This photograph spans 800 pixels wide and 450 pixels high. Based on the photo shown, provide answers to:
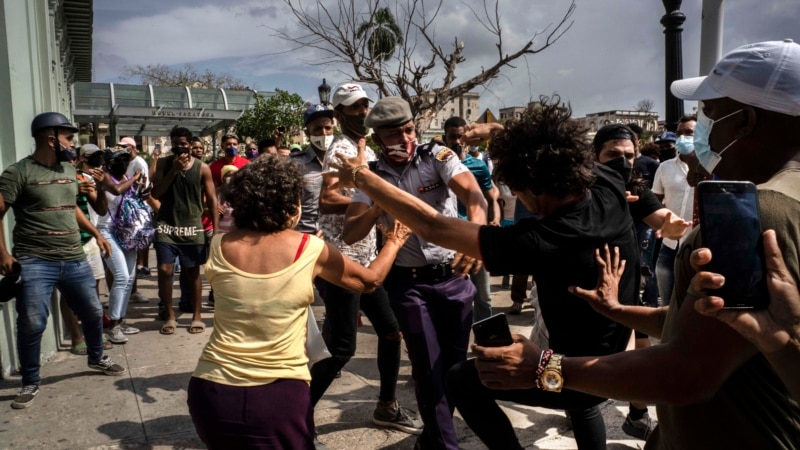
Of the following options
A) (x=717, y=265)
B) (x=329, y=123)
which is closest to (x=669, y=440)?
(x=717, y=265)

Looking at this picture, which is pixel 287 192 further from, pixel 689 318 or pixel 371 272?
pixel 689 318

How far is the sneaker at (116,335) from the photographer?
5.96m

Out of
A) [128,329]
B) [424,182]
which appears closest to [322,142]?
[424,182]

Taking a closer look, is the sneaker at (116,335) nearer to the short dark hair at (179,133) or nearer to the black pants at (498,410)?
the short dark hair at (179,133)

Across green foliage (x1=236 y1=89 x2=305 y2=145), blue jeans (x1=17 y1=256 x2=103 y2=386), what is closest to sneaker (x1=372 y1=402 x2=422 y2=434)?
blue jeans (x1=17 y1=256 x2=103 y2=386)

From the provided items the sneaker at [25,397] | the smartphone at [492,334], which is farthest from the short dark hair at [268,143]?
the smartphone at [492,334]

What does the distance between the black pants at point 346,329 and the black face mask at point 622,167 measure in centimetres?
165

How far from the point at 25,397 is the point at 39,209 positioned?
1.40 metres

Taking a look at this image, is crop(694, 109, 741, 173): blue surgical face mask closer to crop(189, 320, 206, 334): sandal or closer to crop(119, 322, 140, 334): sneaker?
crop(189, 320, 206, 334): sandal

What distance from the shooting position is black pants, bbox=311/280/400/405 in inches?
145

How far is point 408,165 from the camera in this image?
355 centimetres

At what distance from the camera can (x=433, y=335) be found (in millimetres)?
3344

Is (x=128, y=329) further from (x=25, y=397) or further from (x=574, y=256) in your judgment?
(x=574, y=256)

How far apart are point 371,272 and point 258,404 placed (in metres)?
0.82
